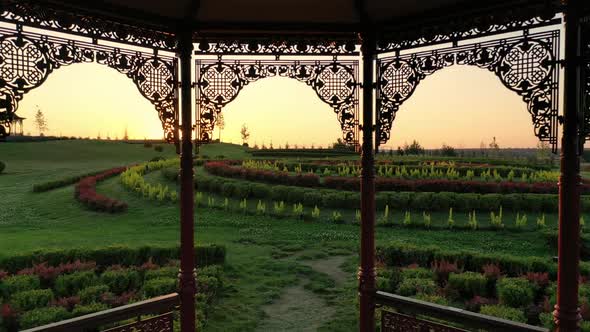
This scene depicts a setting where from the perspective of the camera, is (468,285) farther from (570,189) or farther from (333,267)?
(570,189)

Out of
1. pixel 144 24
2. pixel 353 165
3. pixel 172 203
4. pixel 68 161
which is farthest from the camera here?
pixel 68 161

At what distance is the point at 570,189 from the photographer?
362 centimetres

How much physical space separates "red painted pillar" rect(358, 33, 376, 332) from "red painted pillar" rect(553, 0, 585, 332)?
193 cm

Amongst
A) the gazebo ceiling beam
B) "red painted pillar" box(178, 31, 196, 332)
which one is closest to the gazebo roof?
the gazebo ceiling beam

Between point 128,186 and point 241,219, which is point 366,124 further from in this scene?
point 128,186

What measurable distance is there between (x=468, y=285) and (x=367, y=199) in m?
3.69

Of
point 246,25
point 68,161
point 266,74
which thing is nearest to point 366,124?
point 266,74

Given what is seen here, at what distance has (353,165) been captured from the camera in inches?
936

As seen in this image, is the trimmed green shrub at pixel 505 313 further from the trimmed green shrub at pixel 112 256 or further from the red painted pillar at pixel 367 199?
the trimmed green shrub at pixel 112 256

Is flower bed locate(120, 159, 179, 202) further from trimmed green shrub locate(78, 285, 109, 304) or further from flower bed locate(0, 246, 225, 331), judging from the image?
trimmed green shrub locate(78, 285, 109, 304)

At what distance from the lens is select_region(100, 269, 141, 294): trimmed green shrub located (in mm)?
7992

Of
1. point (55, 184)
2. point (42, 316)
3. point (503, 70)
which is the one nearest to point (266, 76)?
point (503, 70)

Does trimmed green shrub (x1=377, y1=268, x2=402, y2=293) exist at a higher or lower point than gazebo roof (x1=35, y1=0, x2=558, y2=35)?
lower

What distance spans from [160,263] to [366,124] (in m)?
6.25
